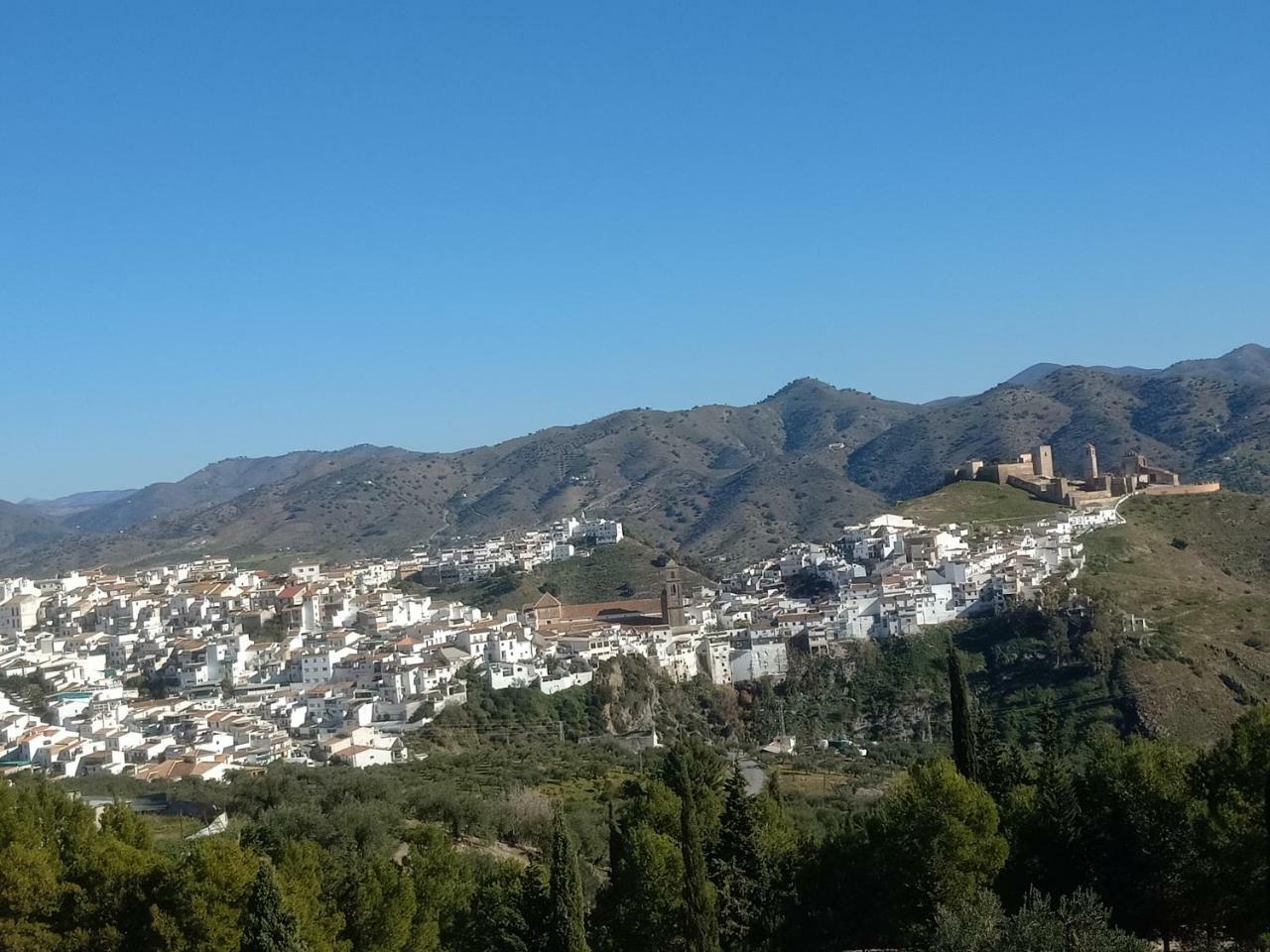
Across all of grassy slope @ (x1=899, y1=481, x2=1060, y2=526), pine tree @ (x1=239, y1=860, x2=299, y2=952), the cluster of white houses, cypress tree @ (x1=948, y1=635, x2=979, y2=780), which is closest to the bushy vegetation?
pine tree @ (x1=239, y1=860, x2=299, y2=952)

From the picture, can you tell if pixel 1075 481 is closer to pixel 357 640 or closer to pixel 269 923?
pixel 357 640

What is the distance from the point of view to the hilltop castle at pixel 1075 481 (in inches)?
2714

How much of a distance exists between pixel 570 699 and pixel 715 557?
5275cm

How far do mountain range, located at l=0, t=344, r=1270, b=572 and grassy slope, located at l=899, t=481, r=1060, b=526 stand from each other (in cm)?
2306

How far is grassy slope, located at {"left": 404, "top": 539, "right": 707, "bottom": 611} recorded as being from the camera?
65.2m

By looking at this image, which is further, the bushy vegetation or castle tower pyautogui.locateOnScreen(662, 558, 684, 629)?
castle tower pyautogui.locateOnScreen(662, 558, 684, 629)

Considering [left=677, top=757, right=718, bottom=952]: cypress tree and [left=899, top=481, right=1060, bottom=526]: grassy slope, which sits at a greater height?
[left=899, top=481, right=1060, bottom=526]: grassy slope

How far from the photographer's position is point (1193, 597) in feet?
168

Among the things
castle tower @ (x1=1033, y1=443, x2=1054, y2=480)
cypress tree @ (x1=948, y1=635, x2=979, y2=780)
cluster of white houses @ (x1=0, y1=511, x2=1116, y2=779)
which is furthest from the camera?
castle tower @ (x1=1033, y1=443, x2=1054, y2=480)

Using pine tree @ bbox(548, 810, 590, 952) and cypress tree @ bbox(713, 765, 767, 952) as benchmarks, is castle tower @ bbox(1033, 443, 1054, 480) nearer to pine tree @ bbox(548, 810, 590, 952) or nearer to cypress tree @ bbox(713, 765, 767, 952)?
cypress tree @ bbox(713, 765, 767, 952)

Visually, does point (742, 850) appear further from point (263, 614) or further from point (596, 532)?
point (596, 532)

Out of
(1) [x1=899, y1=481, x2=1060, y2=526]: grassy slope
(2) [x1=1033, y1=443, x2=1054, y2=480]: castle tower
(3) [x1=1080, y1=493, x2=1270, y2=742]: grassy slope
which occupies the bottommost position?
(3) [x1=1080, y1=493, x2=1270, y2=742]: grassy slope

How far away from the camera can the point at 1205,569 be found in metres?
57.6

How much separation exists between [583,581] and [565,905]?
52.5 metres
